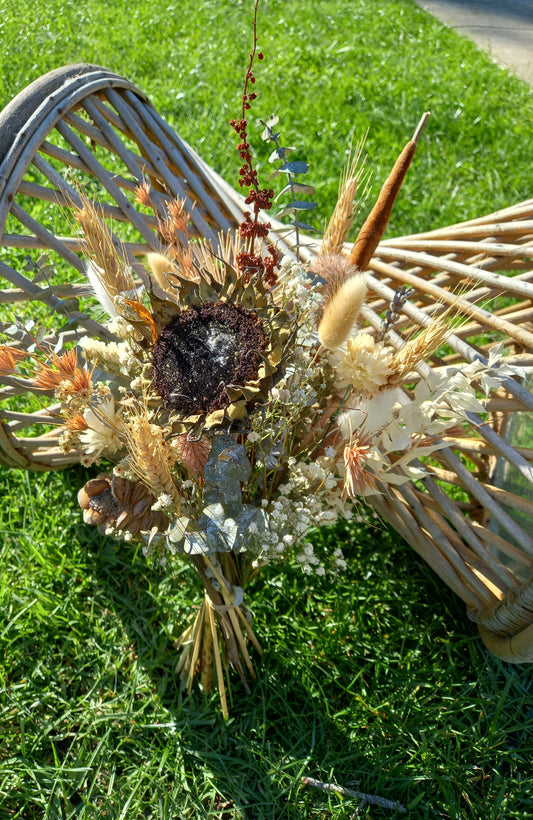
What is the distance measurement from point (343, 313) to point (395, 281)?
595 millimetres

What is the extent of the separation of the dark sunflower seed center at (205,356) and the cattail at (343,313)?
9 cm

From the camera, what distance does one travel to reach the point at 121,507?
81cm

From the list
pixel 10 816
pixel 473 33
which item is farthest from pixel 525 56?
pixel 10 816

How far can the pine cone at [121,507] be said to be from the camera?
81 cm

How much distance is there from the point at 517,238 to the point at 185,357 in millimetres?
773

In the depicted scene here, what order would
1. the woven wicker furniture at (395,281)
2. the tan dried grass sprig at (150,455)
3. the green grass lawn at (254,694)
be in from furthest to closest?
the green grass lawn at (254,694) → the woven wicker furniture at (395,281) → the tan dried grass sprig at (150,455)

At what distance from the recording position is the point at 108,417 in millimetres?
712

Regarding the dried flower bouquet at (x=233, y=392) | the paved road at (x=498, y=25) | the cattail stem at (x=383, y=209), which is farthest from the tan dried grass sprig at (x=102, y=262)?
the paved road at (x=498, y=25)

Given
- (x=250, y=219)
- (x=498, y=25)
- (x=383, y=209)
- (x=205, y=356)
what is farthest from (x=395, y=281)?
(x=498, y=25)

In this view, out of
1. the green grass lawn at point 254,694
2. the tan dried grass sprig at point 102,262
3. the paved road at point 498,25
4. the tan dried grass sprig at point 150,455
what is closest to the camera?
the tan dried grass sprig at point 150,455

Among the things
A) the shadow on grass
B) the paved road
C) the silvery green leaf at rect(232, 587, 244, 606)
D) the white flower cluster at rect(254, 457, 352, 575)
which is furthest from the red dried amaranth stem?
the paved road

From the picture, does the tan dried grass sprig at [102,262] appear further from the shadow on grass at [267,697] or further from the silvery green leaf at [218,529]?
the shadow on grass at [267,697]

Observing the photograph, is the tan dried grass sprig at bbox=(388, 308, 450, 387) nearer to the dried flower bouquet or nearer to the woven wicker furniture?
the dried flower bouquet

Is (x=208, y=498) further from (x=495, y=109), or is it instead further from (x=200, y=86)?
(x=495, y=109)
